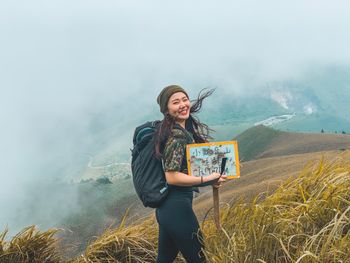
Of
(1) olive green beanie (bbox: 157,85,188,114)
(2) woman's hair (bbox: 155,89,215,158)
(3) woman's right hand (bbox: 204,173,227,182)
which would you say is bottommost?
(3) woman's right hand (bbox: 204,173,227,182)

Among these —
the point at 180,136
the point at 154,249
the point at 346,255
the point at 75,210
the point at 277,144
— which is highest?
the point at 180,136

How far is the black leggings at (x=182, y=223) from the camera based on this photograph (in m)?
5.12

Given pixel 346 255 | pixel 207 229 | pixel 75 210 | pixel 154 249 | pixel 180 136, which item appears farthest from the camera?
pixel 75 210

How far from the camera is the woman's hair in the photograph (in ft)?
16.6

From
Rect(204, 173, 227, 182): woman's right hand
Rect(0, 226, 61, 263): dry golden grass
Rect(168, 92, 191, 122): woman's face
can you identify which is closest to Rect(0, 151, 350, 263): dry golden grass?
Rect(204, 173, 227, 182): woman's right hand

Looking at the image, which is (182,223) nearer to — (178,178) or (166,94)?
(178,178)

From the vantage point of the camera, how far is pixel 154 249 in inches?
281

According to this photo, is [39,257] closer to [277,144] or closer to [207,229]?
[207,229]

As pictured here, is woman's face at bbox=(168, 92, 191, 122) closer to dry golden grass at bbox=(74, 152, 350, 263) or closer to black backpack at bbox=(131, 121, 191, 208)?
black backpack at bbox=(131, 121, 191, 208)

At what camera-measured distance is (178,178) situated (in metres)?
4.95

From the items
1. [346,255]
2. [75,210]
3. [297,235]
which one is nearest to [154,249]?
[297,235]

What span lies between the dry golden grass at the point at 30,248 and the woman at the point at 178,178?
262cm

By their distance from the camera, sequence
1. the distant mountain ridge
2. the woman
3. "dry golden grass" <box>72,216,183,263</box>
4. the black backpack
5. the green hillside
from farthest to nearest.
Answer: the green hillside
the distant mountain ridge
"dry golden grass" <box>72,216,183,263</box>
the black backpack
the woman

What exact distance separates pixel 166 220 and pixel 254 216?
90 cm
